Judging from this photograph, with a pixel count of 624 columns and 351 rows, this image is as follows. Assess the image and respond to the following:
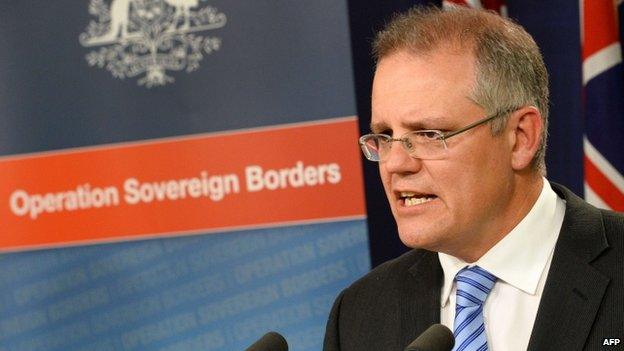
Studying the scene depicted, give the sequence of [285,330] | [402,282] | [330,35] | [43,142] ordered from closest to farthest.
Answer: [402,282] → [330,35] → [285,330] → [43,142]

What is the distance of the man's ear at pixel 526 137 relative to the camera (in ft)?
6.86

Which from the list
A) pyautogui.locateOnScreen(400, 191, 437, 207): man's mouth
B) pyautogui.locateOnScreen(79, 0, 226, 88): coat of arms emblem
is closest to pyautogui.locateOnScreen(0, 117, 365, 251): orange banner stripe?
pyautogui.locateOnScreen(79, 0, 226, 88): coat of arms emblem

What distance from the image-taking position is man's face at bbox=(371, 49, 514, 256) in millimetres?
2016

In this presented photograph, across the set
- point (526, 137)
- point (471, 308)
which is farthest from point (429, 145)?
point (471, 308)

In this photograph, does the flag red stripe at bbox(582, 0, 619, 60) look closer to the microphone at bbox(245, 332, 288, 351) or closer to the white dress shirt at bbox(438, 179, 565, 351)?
the white dress shirt at bbox(438, 179, 565, 351)

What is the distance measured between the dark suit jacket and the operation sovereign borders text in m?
1.46

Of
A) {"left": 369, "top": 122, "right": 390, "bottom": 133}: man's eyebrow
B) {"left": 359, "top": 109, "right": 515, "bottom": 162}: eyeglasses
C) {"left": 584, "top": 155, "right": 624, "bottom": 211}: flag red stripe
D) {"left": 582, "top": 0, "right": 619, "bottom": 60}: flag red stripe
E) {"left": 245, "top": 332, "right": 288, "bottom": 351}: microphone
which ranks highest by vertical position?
{"left": 582, "top": 0, "right": 619, "bottom": 60}: flag red stripe

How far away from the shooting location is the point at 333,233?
12.5 ft

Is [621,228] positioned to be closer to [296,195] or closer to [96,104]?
[296,195]

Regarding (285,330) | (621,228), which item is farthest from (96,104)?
(621,228)

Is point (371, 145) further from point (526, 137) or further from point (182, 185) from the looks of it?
point (182, 185)

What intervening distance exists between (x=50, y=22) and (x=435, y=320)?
2.53 meters

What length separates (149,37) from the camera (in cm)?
409

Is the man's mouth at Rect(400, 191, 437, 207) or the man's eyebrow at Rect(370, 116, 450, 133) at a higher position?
the man's eyebrow at Rect(370, 116, 450, 133)
